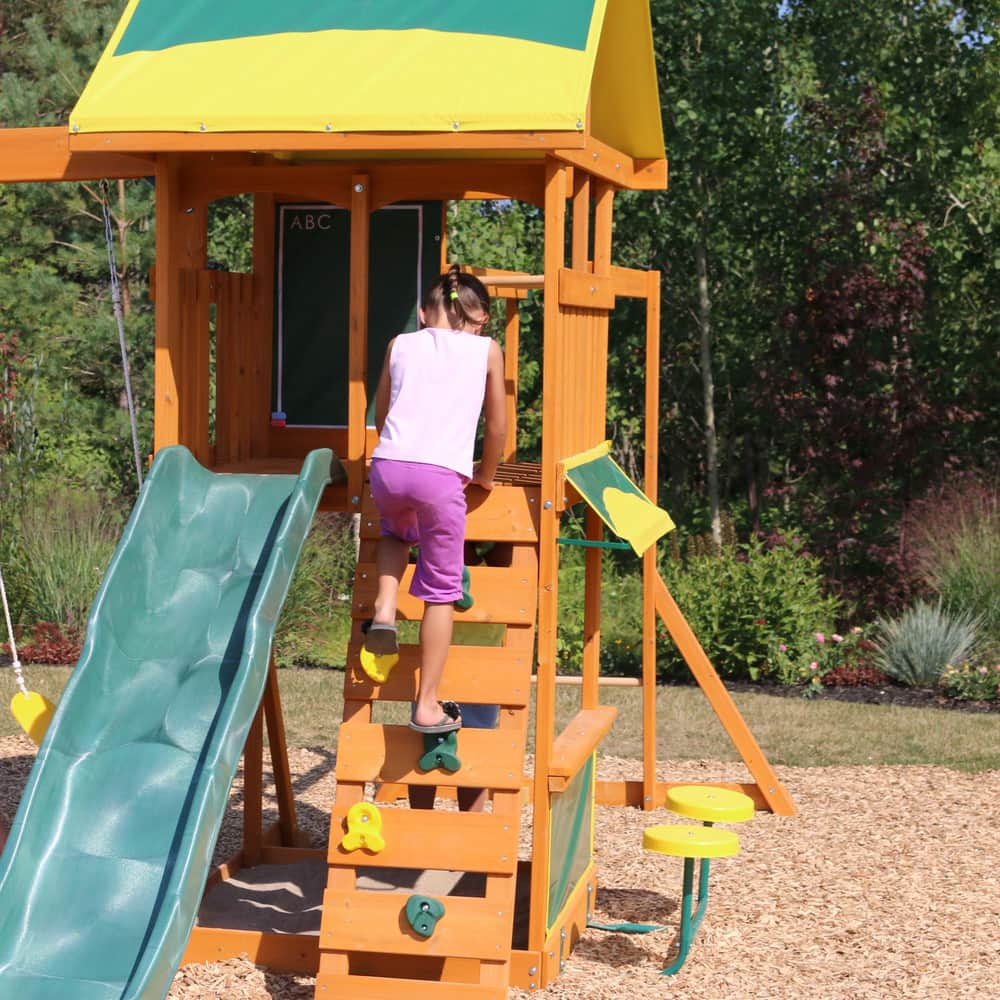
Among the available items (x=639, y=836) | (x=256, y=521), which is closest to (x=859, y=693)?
(x=639, y=836)

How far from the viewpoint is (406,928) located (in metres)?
4.96

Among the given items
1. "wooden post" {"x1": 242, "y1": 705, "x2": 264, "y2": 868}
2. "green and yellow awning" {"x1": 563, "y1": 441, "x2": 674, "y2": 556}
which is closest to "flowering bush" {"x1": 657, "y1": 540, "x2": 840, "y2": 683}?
"wooden post" {"x1": 242, "y1": 705, "x2": 264, "y2": 868}

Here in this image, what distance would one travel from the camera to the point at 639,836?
763 cm

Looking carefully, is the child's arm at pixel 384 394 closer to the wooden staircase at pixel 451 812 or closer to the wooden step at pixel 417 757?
the wooden staircase at pixel 451 812

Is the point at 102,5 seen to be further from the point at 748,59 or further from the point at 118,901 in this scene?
the point at 118,901

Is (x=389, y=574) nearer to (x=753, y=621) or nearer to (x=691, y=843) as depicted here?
(x=691, y=843)

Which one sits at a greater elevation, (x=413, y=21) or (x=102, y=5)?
(x=102, y=5)

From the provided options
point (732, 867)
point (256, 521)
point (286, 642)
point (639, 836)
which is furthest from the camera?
point (286, 642)

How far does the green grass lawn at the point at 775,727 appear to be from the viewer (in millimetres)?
9289

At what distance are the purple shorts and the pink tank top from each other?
0.14ft

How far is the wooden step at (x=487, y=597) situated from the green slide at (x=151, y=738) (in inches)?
12.5

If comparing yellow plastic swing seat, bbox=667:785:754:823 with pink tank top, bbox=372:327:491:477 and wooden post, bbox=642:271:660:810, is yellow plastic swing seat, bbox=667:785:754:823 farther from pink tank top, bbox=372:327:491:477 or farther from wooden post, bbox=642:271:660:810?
wooden post, bbox=642:271:660:810

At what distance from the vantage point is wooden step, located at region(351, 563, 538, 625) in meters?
5.37

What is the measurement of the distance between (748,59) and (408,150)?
33.2 feet
